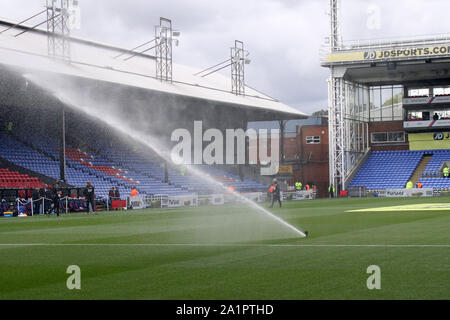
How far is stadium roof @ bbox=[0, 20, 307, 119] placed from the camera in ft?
132

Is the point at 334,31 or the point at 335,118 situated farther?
the point at 334,31

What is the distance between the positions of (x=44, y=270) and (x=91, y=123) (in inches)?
1843

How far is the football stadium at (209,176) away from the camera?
10.5 metres

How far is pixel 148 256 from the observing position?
44.5 feet

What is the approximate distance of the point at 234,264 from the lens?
1175 centimetres

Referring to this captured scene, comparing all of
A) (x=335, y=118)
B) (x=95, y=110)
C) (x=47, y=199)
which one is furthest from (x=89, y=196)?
(x=335, y=118)

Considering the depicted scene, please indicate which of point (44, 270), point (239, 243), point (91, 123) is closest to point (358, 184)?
point (91, 123)

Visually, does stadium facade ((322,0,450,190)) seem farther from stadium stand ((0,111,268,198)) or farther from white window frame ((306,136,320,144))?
stadium stand ((0,111,268,198))

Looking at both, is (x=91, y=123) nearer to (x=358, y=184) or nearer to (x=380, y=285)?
(x=358, y=184)

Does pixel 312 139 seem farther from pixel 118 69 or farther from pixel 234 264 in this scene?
pixel 234 264

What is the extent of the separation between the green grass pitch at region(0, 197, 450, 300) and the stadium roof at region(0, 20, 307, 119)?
23116 millimetres

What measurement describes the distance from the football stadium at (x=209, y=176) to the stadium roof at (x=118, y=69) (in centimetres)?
25

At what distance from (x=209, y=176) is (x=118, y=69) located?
55.8ft

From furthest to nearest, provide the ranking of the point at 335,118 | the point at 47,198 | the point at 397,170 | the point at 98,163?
the point at 397,170, the point at 335,118, the point at 98,163, the point at 47,198
